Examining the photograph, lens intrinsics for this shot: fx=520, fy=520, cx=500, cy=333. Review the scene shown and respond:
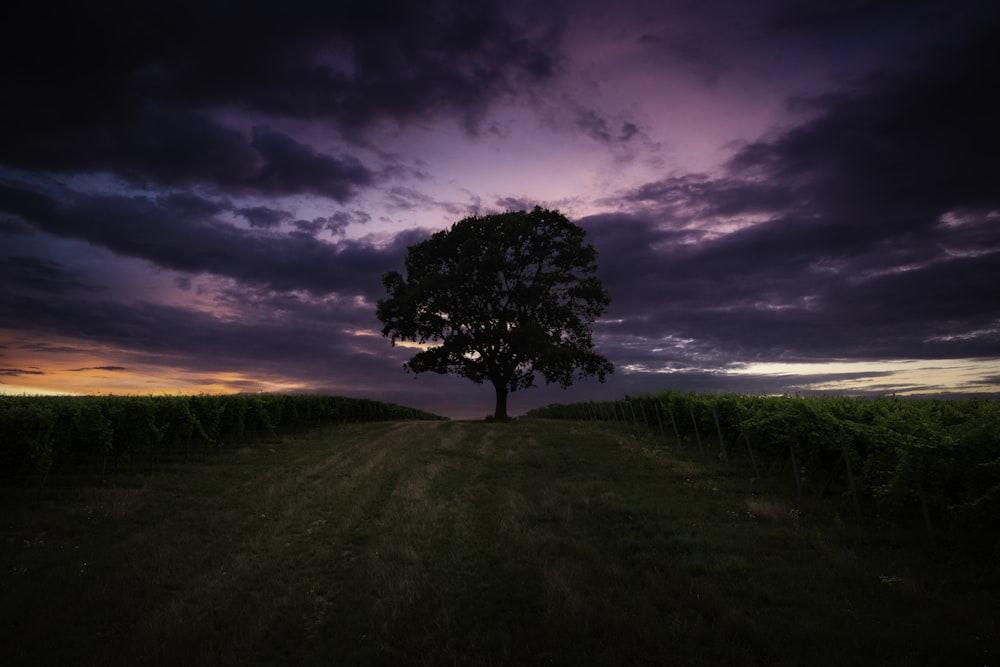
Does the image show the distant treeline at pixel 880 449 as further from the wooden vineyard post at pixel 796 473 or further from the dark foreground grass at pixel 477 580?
the dark foreground grass at pixel 477 580

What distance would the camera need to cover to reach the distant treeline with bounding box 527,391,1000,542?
1070 cm

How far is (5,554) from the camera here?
11.6m

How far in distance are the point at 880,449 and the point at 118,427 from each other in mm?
26324

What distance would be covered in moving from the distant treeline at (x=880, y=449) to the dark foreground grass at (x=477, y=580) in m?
1.11

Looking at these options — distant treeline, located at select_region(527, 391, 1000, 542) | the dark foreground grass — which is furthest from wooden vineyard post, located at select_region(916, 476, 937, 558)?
the dark foreground grass

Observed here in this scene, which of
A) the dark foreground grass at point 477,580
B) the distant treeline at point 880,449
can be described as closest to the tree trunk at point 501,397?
the distant treeline at point 880,449

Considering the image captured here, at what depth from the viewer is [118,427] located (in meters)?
20.7

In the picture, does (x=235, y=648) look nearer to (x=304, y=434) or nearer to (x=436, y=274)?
(x=304, y=434)

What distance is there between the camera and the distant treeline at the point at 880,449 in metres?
10.7

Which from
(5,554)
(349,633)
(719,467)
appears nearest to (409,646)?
(349,633)

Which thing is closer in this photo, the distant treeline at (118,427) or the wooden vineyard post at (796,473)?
the wooden vineyard post at (796,473)

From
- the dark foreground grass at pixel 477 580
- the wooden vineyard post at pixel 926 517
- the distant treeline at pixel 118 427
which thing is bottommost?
the dark foreground grass at pixel 477 580

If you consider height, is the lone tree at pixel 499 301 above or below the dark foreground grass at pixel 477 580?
above

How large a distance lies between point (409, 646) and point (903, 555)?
996cm
